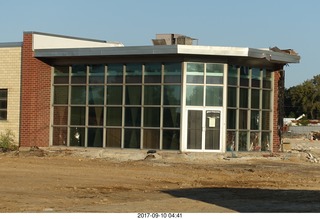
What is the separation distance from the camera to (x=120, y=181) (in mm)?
21547

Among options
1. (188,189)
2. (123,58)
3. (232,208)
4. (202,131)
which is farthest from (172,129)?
(232,208)

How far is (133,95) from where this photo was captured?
1231 inches

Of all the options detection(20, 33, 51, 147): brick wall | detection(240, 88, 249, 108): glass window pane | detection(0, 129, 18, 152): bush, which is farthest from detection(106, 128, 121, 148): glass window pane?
detection(240, 88, 249, 108): glass window pane

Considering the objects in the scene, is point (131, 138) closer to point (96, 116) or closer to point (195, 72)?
point (96, 116)

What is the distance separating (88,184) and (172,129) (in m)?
10.6

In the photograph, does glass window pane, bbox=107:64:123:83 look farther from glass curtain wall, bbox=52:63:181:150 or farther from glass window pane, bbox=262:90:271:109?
glass window pane, bbox=262:90:271:109

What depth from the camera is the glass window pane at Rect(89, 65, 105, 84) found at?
1257 inches

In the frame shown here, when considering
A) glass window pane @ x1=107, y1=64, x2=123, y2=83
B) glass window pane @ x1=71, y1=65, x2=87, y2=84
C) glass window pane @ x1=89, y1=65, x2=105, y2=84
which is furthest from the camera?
glass window pane @ x1=71, y1=65, x2=87, y2=84

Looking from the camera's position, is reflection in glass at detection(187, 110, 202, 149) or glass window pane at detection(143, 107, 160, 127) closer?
reflection in glass at detection(187, 110, 202, 149)

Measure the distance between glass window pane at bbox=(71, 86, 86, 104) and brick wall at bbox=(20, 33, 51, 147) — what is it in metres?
1.17

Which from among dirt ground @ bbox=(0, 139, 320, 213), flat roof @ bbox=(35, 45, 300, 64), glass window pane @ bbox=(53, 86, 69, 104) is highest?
flat roof @ bbox=(35, 45, 300, 64)

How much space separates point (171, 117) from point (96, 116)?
148 inches

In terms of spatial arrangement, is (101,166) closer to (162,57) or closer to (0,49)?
Result: (162,57)

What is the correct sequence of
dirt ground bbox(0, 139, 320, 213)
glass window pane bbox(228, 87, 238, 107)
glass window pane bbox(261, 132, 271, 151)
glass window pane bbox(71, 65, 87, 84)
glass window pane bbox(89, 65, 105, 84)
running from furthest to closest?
glass window pane bbox(261, 132, 271, 151), glass window pane bbox(71, 65, 87, 84), glass window pane bbox(89, 65, 105, 84), glass window pane bbox(228, 87, 238, 107), dirt ground bbox(0, 139, 320, 213)
